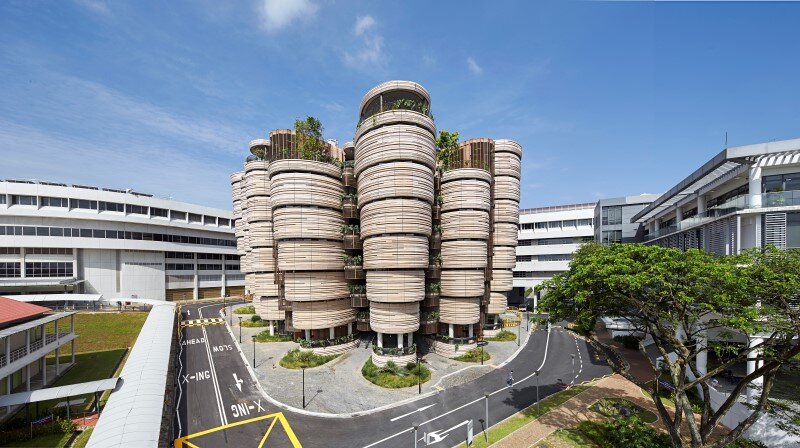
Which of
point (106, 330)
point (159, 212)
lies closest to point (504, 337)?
point (106, 330)

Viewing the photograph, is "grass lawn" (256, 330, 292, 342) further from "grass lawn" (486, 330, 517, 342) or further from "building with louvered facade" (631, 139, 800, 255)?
"building with louvered facade" (631, 139, 800, 255)

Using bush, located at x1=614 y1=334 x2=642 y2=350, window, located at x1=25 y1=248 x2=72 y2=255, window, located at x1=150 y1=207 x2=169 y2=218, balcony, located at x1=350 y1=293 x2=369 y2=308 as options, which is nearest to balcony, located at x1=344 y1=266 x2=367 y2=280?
balcony, located at x1=350 y1=293 x2=369 y2=308

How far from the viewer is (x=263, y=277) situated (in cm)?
5003

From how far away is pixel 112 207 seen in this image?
71.8 m

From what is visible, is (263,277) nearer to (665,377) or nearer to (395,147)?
(395,147)

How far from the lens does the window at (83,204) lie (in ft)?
222

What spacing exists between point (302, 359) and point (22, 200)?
7082 centimetres

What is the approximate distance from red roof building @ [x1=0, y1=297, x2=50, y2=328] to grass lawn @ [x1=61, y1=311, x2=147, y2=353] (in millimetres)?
14178

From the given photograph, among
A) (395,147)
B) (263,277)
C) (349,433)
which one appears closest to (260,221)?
(263,277)

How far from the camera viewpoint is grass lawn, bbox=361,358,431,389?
33928mm

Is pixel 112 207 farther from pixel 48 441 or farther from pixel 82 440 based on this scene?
pixel 82 440

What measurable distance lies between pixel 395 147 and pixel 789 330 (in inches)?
1242

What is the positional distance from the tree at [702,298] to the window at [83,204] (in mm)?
90736

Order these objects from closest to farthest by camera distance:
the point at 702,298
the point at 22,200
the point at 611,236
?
the point at 702,298, the point at 22,200, the point at 611,236
